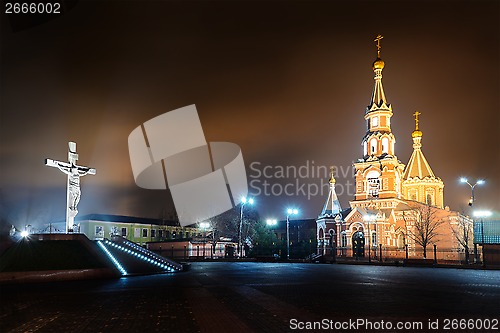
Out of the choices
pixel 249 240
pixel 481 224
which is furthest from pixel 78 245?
pixel 249 240

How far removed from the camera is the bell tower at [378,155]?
2315 inches

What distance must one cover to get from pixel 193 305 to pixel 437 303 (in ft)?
22.0

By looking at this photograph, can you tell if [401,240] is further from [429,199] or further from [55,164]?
[55,164]

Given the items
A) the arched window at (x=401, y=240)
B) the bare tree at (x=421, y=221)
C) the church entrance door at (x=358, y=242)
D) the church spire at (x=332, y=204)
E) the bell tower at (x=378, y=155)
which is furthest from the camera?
the church spire at (x=332, y=204)

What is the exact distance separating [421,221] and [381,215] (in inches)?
183

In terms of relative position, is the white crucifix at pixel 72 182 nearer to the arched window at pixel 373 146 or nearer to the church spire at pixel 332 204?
the church spire at pixel 332 204

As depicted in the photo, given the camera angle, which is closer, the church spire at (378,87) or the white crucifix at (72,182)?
the white crucifix at (72,182)

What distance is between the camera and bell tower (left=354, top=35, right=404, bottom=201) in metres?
58.8

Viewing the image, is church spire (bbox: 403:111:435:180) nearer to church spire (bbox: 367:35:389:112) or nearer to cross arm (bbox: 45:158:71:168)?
church spire (bbox: 367:35:389:112)

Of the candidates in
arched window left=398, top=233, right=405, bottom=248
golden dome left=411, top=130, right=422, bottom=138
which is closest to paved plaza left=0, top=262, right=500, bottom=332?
arched window left=398, top=233, right=405, bottom=248

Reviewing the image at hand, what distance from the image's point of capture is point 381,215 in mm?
56625

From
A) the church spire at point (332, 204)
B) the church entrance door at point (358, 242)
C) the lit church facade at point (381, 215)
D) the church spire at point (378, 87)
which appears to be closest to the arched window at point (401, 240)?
the lit church facade at point (381, 215)

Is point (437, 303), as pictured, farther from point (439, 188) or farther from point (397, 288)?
point (439, 188)

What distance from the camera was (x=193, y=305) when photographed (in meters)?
12.3
